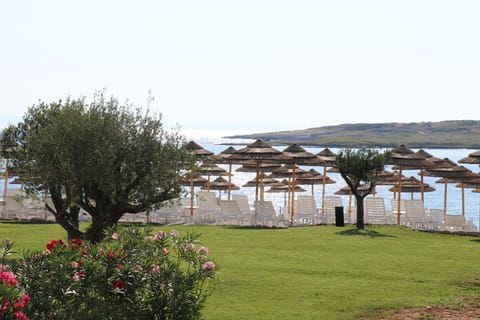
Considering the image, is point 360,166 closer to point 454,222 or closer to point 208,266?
point 454,222

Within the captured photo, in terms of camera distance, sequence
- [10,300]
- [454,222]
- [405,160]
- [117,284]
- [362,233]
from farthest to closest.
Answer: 1. [405,160]
2. [454,222]
3. [362,233]
4. [117,284]
5. [10,300]

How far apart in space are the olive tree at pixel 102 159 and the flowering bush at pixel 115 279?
5.83 meters

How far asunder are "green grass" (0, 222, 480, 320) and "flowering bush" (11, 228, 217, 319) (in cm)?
138

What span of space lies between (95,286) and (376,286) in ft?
21.3

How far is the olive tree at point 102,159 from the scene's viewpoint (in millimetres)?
13555

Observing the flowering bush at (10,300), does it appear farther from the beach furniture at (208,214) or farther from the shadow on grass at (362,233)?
the beach furniture at (208,214)

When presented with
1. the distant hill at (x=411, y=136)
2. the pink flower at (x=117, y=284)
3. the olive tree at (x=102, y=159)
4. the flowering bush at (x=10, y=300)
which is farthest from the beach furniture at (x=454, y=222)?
the distant hill at (x=411, y=136)

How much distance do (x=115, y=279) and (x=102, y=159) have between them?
6512mm

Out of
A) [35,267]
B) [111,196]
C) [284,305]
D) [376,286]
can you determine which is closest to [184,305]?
[35,267]

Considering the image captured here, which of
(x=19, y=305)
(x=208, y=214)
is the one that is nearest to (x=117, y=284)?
(x=19, y=305)

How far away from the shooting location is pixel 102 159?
529 inches

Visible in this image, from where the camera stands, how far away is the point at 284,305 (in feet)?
34.4

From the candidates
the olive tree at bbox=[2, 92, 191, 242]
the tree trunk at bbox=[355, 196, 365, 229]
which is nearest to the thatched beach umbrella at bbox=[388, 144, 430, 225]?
the tree trunk at bbox=[355, 196, 365, 229]

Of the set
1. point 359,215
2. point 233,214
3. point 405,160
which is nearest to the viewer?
point 359,215
